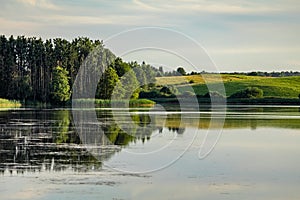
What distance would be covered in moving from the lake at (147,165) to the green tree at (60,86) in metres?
47.7

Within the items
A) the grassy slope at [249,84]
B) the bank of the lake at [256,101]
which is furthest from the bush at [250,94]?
the grassy slope at [249,84]

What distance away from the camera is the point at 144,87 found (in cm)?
7538

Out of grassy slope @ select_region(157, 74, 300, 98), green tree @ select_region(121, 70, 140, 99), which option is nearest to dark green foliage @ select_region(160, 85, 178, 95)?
grassy slope @ select_region(157, 74, 300, 98)

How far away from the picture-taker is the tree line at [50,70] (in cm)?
7500

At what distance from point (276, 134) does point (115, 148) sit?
30.3ft

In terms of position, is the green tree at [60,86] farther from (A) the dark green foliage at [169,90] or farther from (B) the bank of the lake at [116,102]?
(A) the dark green foliage at [169,90]

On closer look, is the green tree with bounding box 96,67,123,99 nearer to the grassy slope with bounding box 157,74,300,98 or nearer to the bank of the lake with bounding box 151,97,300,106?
the bank of the lake with bounding box 151,97,300,106

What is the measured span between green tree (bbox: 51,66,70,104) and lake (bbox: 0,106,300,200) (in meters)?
47.7

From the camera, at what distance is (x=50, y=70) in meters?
82.7

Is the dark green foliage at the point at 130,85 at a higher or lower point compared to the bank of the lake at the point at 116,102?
higher

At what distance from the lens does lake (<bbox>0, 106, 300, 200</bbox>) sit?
39.9 ft

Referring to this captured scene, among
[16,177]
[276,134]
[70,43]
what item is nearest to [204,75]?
[70,43]

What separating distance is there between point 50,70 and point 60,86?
366 inches

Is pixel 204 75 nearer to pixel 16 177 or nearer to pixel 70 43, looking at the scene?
pixel 70 43
